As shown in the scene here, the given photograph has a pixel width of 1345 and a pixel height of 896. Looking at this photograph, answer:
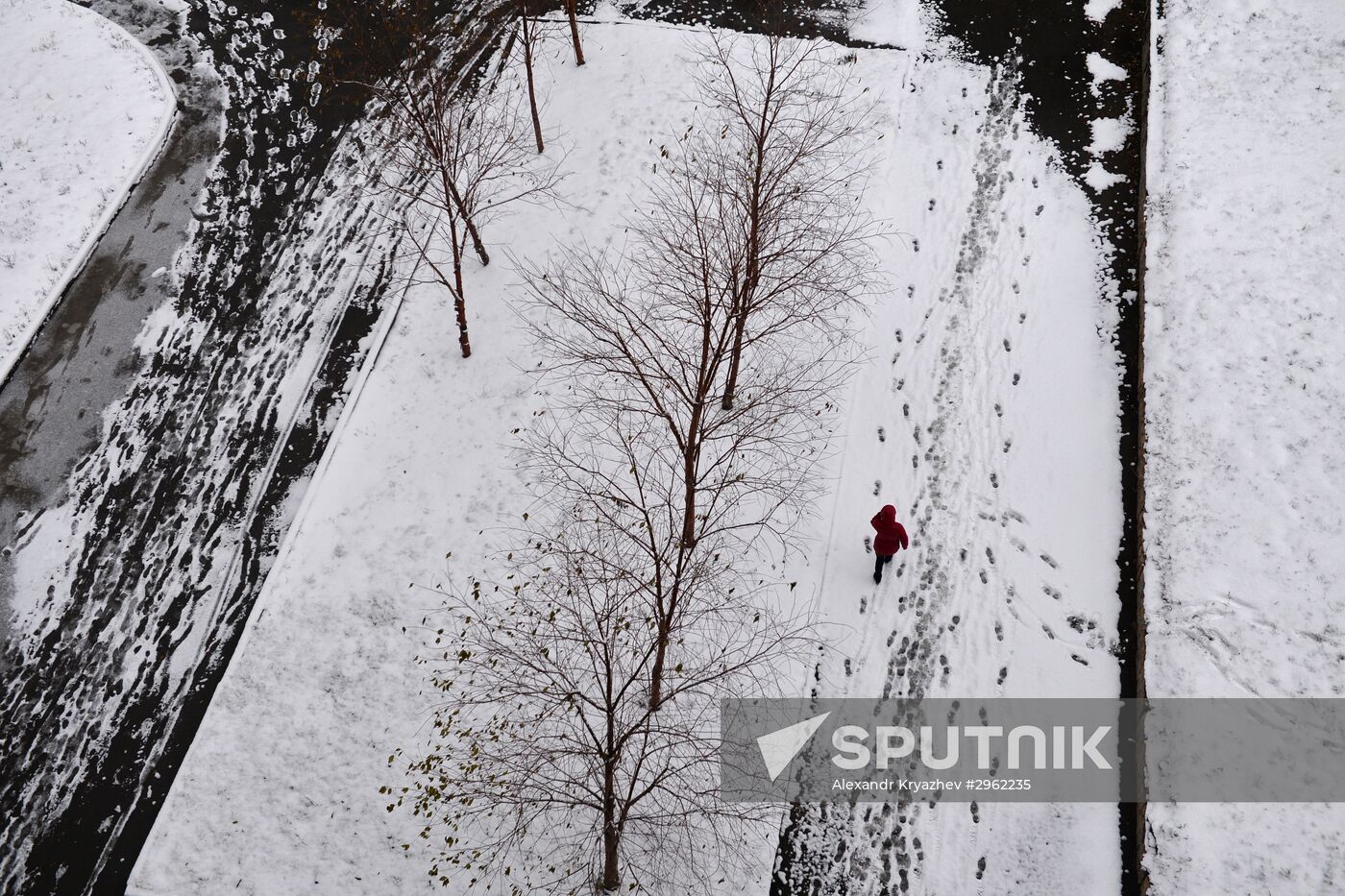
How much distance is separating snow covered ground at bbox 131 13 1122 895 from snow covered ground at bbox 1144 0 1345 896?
0.80m

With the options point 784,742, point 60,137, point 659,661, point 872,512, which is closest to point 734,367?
point 872,512

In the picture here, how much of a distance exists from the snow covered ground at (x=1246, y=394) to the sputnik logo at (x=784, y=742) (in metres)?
3.72

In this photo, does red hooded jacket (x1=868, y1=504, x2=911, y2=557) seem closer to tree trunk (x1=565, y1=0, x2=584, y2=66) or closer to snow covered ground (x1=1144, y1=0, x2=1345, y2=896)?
snow covered ground (x1=1144, y1=0, x2=1345, y2=896)

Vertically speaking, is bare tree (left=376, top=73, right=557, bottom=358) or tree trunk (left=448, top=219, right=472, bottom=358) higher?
bare tree (left=376, top=73, right=557, bottom=358)

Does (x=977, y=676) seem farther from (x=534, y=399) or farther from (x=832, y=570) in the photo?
(x=534, y=399)

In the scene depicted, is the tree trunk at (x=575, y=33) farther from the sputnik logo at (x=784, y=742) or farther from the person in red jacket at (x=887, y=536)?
the sputnik logo at (x=784, y=742)

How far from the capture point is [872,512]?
12656 millimetres

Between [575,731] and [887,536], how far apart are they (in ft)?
14.5

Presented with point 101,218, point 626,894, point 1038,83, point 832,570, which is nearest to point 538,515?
point 832,570

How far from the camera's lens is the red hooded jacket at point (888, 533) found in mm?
11227

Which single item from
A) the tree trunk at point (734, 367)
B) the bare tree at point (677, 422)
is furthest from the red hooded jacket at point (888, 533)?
the tree trunk at point (734, 367)

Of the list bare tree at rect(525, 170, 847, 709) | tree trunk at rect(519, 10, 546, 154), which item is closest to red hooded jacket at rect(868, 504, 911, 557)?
bare tree at rect(525, 170, 847, 709)

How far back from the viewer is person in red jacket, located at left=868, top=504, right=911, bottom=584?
11.2 metres

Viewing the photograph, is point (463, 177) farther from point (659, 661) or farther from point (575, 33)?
point (659, 661)
